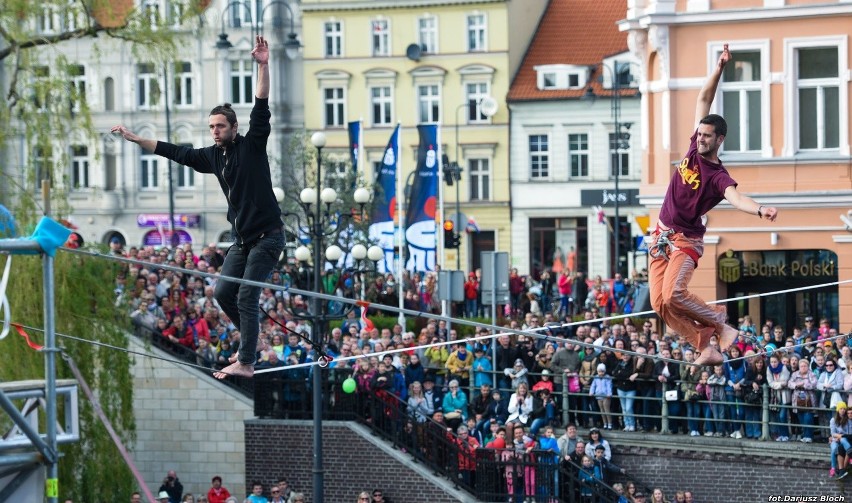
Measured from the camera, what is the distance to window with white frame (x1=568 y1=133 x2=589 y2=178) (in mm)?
55719

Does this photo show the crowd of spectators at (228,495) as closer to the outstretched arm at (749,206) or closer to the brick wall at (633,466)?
the brick wall at (633,466)

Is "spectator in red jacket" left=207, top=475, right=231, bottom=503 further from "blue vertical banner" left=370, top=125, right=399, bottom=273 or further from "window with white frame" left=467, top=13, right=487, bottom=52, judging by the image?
"window with white frame" left=467, top=13, right=487, bottom=52

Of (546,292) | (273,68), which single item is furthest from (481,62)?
(546,292)

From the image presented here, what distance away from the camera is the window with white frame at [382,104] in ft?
189

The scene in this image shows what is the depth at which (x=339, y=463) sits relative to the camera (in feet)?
93.9

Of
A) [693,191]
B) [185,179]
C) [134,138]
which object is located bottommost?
[693,191]

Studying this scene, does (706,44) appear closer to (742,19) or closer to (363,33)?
(742,19)

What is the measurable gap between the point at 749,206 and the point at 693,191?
106 cm

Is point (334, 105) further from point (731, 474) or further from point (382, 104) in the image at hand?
point (731, 474)

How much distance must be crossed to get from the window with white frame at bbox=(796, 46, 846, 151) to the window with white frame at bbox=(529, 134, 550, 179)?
28414 mm

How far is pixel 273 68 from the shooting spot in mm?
57219

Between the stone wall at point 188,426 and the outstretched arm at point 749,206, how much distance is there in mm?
19261

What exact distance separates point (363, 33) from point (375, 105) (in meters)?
2.42

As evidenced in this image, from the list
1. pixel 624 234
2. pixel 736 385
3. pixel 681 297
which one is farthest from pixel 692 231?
pixel 624 234
